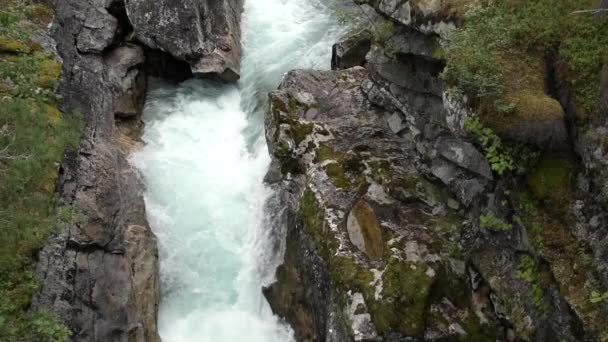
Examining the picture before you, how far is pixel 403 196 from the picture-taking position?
11.6 m

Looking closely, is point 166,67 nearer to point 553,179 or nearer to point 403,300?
point 403,300

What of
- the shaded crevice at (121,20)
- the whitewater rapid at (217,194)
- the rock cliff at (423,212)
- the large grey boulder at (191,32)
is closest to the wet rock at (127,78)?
the shaded crevice at (121,20)

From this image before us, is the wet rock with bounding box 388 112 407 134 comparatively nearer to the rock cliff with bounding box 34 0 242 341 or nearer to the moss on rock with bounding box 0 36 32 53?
the rock cliff with bounding box 34 0 242 341

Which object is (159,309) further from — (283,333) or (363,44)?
(363,44)

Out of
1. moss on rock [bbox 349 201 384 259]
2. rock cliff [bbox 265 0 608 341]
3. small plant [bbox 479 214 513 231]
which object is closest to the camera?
rock cliff [bbox 265 0 608 341]

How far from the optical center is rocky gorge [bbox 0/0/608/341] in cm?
806

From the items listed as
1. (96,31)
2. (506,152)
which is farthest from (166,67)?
(506,152)

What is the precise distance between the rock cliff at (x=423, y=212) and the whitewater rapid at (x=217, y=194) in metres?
0.96

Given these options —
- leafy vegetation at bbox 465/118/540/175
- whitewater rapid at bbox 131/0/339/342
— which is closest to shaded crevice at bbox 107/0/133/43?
whitewater rapid at bbox 131/0/339/342

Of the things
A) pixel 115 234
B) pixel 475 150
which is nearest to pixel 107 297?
pixel 115 234

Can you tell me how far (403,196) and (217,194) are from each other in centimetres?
587

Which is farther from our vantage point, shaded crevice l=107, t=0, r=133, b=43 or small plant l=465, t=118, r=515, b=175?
shaded crevice l=107, t=0, r=133, b=43

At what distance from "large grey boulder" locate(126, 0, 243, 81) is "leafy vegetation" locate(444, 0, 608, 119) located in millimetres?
11177

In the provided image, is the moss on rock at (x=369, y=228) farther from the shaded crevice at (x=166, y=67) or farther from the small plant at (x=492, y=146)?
the shaded crevice at (x=166, y=67)
